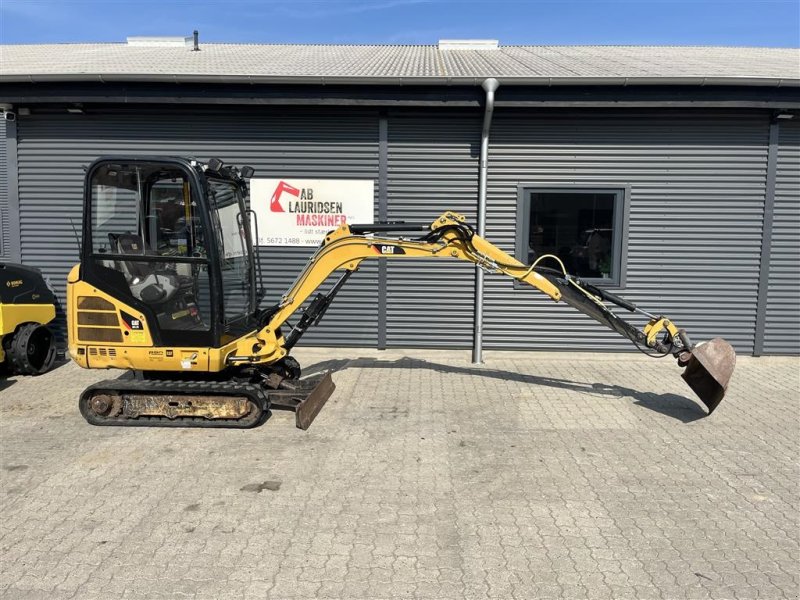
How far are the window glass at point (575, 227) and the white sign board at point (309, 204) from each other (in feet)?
7.99

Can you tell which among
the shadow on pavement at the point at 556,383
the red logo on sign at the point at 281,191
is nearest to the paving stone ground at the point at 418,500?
the shadow on pavement at the point at 556,383

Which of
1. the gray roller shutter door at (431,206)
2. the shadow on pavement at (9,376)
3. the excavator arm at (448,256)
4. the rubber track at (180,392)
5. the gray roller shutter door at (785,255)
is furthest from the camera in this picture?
the gray roller shutter door at (431,206)

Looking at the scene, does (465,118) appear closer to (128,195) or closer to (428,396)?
(428,396)

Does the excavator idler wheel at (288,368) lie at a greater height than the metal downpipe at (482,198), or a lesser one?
lesser

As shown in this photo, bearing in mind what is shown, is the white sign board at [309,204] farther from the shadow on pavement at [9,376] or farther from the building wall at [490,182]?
the shadow on pavement at [9,376]

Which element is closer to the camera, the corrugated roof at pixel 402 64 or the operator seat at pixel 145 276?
the operator seat at pixel 145 276

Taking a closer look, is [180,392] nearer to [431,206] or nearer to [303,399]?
[303,399]

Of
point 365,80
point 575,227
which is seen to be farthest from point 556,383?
point 365,80

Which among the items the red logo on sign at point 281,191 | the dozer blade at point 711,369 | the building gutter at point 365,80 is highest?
the building gutter at point 365,80

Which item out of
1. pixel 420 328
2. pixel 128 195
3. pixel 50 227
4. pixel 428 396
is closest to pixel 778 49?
pixel 420 328

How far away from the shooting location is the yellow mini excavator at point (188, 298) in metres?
4.98

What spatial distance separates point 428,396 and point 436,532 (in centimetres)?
278

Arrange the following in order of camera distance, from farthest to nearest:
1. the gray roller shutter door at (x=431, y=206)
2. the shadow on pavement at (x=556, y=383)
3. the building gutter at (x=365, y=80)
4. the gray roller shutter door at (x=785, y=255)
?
the gray roller shutter door at (x=431, y=206)
the gray roller shutter door at (x=785, y=255)
the building gutter at (x=365, y=80)
the shadow on pavement at (x=556, y=383)

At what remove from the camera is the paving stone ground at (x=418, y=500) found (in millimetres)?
3018
